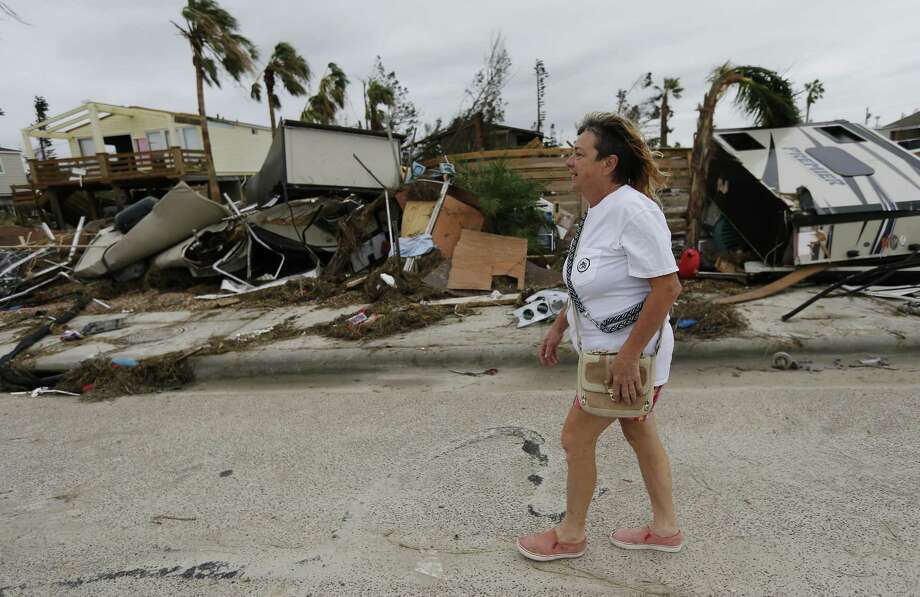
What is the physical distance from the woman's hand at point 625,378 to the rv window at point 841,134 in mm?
6807

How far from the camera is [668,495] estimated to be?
2.03m

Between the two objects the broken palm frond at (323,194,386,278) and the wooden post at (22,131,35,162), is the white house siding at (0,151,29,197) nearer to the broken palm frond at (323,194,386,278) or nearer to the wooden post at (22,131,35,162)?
the wooden post at (22,131,35,162)

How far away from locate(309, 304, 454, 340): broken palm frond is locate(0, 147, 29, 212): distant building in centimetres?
4348

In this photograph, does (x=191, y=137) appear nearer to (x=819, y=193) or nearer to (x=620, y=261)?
(x=819, y=193)

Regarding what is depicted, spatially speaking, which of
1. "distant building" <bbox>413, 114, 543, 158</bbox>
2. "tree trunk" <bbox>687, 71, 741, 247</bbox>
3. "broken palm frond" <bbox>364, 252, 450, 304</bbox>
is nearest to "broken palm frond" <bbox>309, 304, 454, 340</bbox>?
"broken palm frond" <bbox>364, 252, 450, 304</bbox>

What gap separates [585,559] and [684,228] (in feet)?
24.7

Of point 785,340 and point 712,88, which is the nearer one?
point 785,340

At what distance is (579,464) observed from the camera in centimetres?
194

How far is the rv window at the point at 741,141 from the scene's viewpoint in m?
6.64

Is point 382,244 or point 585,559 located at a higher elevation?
point 382,244

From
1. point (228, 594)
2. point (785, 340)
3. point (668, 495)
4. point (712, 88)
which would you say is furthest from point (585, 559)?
point (712, 88)

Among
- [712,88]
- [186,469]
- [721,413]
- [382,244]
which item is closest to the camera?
[186,469]

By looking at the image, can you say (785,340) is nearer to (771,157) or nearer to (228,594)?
(771,157)

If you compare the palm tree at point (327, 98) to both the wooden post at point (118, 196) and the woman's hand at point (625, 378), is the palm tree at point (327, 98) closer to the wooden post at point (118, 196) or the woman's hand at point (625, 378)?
the wooden post at point (118, 196)
